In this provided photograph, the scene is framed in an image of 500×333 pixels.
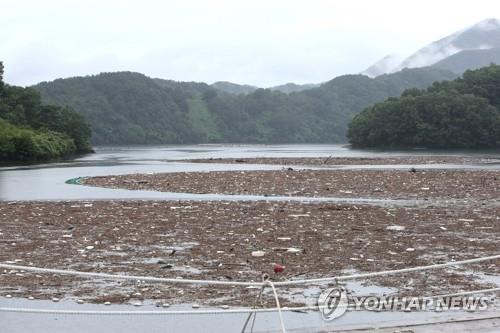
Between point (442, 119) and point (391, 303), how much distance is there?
141000mm

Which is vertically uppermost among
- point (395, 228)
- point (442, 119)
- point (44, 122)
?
point (44, 122)

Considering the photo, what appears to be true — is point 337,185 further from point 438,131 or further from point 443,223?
point 438,131

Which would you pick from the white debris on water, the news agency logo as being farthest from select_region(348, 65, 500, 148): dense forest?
the news agency logo

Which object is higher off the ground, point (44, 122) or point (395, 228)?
point (44, 122)

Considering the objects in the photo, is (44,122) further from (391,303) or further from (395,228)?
(391,303)

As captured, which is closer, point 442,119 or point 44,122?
point 44,122

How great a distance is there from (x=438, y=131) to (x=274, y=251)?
13608cm

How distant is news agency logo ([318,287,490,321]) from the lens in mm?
10625

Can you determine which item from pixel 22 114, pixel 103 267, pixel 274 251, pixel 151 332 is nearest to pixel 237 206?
pixel 274 251

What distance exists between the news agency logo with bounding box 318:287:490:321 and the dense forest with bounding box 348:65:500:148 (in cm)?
13824

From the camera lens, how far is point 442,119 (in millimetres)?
145750

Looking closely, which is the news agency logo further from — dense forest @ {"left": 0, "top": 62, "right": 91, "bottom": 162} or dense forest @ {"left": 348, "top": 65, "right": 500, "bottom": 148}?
dense forest @ {"left": 348, "top": 65, "right": 500, "bottom": 148}

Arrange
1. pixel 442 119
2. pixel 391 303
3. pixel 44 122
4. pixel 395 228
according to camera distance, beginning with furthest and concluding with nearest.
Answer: pixel 442 119 → pixel 44 122 → pixel 395 228 → pixel 391 303

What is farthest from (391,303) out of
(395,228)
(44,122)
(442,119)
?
(442,119)
